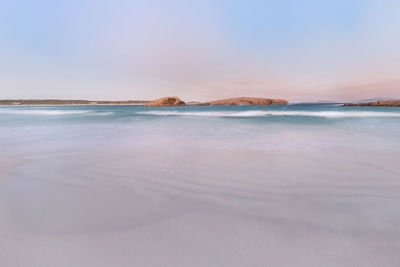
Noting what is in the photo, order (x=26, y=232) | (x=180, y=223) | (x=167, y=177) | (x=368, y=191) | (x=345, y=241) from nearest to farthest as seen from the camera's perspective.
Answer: (x=345, y=241), (x=26, y=232), (x=180, y=223), (x=368, y=191), (x=167, y=177)

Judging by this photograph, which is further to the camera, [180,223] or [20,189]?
[20,189]

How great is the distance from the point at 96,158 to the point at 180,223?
3673 mm

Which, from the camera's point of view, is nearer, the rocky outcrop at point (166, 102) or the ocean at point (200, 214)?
the ocean at point (200, 214)

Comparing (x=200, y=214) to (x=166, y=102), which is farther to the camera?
(x=166, y=102)

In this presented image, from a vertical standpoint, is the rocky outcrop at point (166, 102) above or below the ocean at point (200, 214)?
above

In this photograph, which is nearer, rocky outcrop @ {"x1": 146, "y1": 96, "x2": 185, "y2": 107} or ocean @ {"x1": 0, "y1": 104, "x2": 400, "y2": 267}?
ocean @ {"x1": 0, "y1": 104, "x2": 400, "y2": 267}

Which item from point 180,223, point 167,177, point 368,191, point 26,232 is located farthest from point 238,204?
point 26,232

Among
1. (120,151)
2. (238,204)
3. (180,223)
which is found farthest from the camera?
(120,151)

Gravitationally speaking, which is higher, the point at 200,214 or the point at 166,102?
the point at 166,102

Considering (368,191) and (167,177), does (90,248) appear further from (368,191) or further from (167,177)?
(368,191)

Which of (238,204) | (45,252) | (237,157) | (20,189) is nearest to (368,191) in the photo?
(238,204)

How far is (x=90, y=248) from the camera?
170 cm

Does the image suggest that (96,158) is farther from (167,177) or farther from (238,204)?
(238,204)

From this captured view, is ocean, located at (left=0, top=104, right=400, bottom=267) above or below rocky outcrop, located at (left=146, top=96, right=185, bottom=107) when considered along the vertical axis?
below
